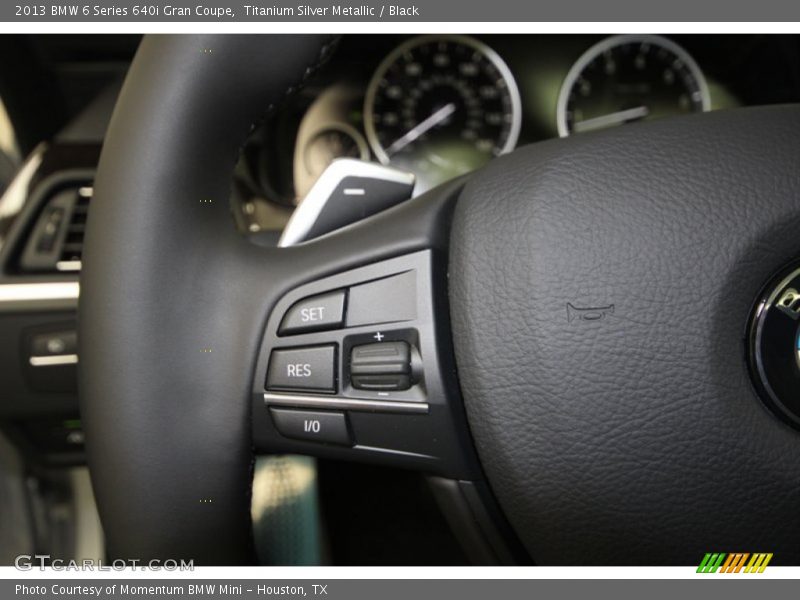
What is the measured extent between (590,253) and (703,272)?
3.1 inches

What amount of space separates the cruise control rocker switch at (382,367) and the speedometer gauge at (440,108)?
112 cm

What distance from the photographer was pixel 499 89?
5.74ft

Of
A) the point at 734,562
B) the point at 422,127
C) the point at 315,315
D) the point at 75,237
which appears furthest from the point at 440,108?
the point at 734,562

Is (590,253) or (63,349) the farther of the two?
(63,349)

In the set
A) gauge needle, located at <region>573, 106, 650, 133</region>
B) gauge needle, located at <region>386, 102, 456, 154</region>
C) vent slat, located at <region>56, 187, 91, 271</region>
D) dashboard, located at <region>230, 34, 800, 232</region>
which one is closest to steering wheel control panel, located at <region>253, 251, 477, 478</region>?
vent slat, located at <region>56, 187, 91, 271</region>

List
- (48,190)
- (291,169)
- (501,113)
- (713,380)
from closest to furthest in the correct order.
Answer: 1. (713,380)
2. (48,190)
3. (291,169)
4. (501,113)

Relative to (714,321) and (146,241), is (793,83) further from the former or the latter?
(146,241)

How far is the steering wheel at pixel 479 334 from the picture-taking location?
583mm

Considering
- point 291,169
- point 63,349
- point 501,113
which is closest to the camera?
point 63,349

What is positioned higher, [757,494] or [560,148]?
[560,148]

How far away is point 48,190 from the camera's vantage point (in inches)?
46.7

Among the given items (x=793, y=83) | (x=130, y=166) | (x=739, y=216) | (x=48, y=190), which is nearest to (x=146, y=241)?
(x=130, y=166)

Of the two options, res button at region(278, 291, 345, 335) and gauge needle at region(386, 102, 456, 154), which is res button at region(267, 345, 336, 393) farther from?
gauge needle at region(386, 102, 456, 154)

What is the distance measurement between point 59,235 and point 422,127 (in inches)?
34.0
